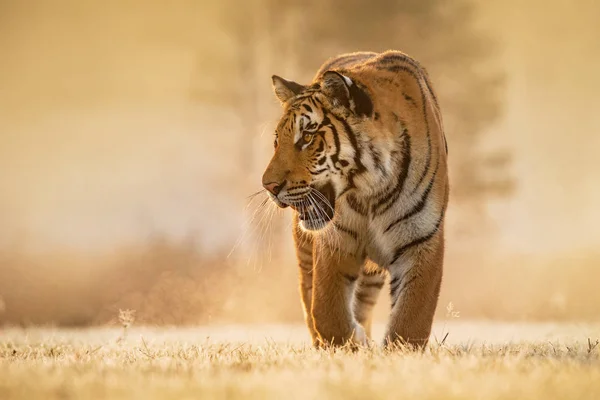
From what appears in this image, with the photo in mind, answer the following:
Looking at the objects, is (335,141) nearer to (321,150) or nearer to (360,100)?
(321,150)

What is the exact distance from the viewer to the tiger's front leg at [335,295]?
500 centimetres

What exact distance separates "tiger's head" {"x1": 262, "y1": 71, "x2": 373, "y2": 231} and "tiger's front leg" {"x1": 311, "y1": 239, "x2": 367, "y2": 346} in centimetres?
40

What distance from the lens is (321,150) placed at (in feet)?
15.1

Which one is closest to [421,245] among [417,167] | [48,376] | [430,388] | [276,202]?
[417,167]

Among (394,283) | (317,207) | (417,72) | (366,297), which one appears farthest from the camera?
(366,297)

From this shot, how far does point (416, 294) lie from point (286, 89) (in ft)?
4.83

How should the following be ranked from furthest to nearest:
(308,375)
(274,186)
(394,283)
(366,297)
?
(366,297), (394,283), (274,186), (308,375)

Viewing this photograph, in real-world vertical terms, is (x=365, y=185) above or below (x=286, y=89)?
below

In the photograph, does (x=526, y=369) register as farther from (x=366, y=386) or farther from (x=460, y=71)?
(x=460, y=71)

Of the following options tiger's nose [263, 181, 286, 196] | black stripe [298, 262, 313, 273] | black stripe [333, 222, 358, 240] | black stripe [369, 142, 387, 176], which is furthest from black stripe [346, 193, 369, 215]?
black stripe [298, 262, 313, 273]

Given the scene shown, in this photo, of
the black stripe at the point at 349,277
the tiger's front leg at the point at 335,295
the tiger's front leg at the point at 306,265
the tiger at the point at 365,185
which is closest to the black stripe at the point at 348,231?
the tiger at the point at 365,185

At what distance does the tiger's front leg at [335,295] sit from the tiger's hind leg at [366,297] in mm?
1175

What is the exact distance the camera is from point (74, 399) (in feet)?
9.34

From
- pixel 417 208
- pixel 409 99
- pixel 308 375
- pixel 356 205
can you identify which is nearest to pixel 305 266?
pixel 356 205
